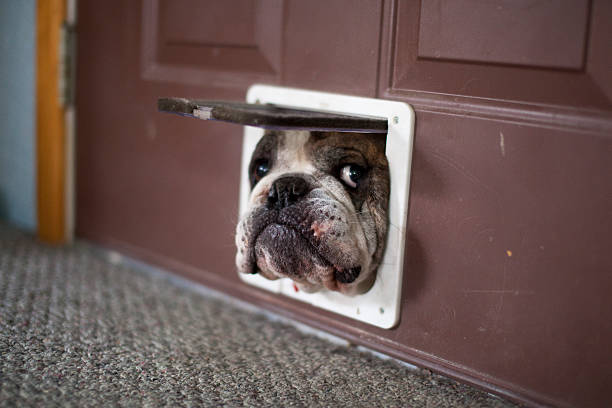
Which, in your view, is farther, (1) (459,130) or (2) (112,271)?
(2) (112,271)

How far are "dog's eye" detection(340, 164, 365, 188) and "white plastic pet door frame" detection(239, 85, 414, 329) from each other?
5 cm

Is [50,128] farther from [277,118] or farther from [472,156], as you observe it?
[472,156]

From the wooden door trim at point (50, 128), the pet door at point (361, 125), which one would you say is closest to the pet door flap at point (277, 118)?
the pet door at point (361, 125)

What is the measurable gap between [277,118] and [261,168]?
0.26 metres

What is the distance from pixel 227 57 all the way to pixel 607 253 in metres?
0.76

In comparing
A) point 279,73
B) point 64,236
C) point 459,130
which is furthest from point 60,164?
point 459,130

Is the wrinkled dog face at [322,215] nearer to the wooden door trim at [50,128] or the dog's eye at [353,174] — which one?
the dog's eye at [353,174]

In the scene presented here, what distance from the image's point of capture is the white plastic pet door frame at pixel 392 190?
997 millimetres

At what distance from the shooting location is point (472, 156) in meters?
0.93

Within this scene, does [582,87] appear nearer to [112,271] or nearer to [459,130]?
[459,130]

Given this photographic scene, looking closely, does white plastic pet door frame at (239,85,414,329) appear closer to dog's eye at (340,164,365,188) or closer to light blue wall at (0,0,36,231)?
dog's eye at (340,164,365,188)

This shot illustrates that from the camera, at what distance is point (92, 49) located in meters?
1.49

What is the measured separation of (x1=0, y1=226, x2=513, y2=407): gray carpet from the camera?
0.92m

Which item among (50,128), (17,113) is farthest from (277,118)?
(17,113)
